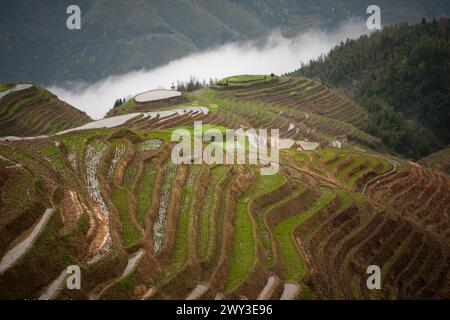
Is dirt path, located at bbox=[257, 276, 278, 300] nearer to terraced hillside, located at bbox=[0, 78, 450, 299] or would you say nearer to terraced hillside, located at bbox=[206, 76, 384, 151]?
terraced hillside, located at bbox=[0, 78, 450, 299]

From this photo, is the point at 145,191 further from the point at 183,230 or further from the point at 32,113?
the point at 32,113

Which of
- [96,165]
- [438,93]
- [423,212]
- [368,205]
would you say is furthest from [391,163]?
[438,93]

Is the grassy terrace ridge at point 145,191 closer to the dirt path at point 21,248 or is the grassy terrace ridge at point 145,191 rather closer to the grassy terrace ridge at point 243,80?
the dirt path at point 21,248

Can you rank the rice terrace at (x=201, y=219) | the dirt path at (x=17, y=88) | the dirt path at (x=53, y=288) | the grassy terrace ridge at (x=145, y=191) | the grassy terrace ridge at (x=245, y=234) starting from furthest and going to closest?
the dirt path at (x=17, y=88) < the grassy terrace ridge at (x=145, y=191) < the grassy terrace ridge at (x=245, y=234) < the rice terrace at (x=201, y=219) < the dirt path at (x=53, y=288)

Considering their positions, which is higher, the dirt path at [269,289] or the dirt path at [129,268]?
the dirt path at [129,268]

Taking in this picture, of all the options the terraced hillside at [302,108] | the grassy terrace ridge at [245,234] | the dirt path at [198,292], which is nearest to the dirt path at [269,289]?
→ the grassy terrace ridge at [245,234]

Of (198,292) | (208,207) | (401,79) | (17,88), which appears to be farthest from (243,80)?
(198,292)
